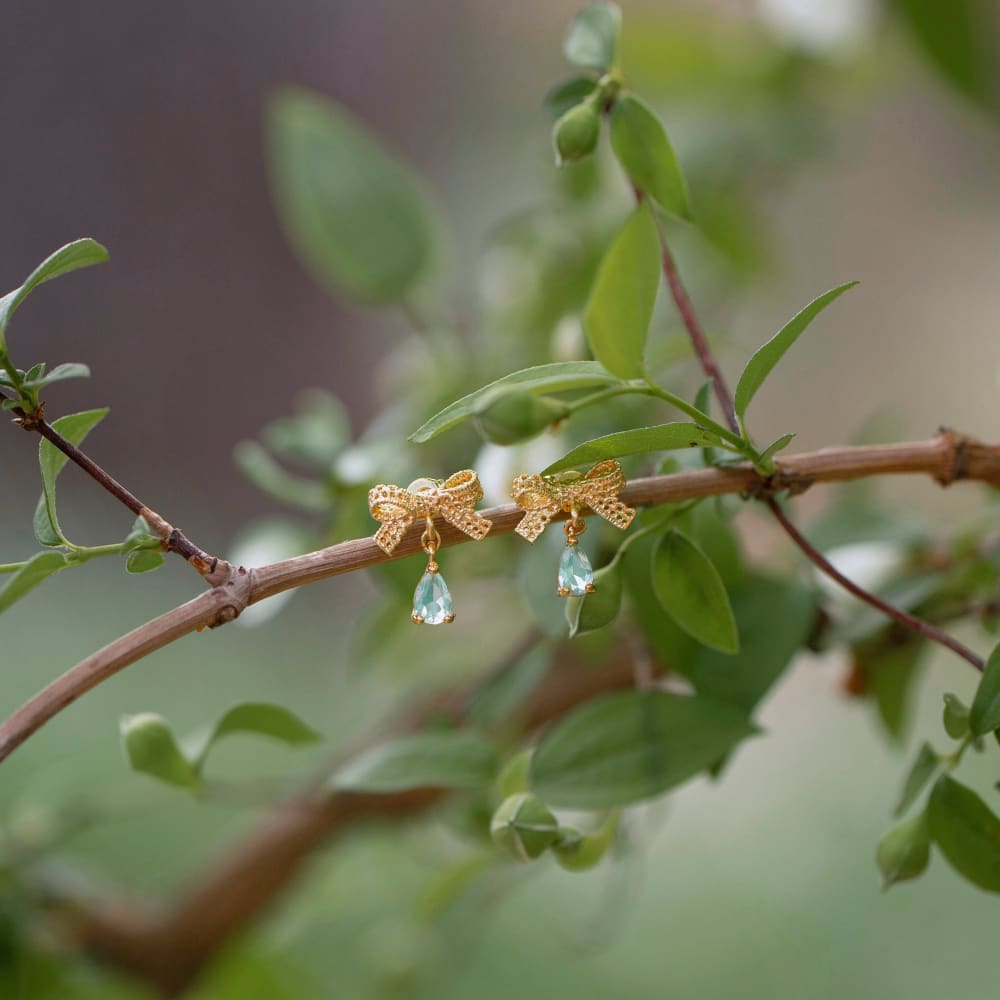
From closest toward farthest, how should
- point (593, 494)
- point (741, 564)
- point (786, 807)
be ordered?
point (593, 494) < point (741, 564) < point (786, 807)

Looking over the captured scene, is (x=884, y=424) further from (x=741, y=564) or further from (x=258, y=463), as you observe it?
(x=258, y=463)

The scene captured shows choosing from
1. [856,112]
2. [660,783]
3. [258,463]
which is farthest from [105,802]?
[856,112]

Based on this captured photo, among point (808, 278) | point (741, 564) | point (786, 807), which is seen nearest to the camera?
point (741, 564)

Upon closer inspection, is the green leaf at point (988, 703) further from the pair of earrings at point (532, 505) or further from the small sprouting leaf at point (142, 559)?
the small sprouting leaf at point (142, 559)

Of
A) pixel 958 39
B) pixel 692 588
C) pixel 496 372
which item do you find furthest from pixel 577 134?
pixel 958 39

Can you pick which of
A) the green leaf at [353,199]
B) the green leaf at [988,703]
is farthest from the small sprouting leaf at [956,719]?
the green leaf at [353,199]

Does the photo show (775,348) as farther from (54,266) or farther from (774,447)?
(54,266)
